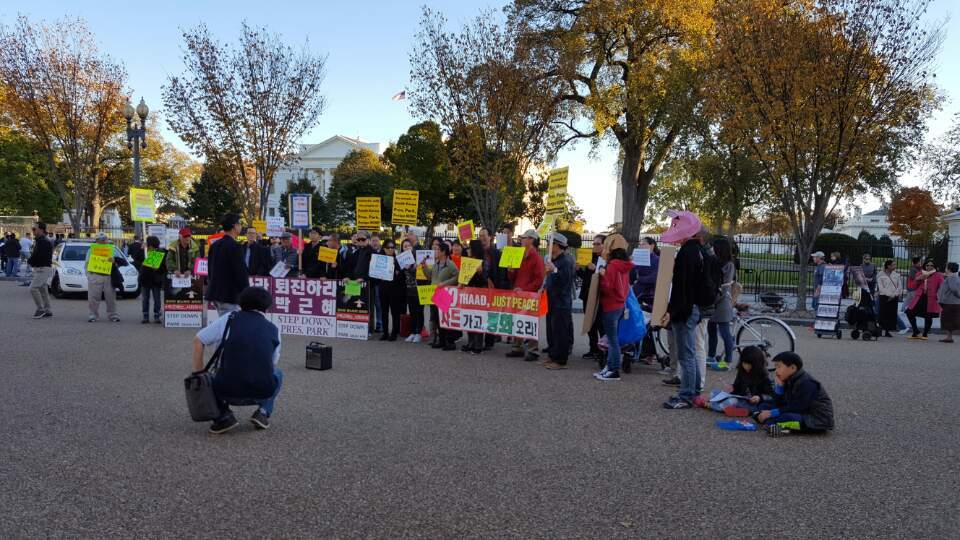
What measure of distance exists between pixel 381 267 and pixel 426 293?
36.8 inches

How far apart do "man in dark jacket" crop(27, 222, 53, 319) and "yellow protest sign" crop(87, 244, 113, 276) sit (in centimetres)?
83

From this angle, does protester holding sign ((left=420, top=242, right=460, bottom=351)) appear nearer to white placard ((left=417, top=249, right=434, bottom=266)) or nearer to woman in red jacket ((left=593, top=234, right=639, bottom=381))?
white placard ((left=417, top=249, right=434, bottom=266))

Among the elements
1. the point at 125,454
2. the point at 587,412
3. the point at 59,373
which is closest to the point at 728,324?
the point at 587,412

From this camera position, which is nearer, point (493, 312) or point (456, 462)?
point (456, 462)

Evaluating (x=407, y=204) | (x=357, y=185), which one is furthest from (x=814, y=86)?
(x=357, y=185)

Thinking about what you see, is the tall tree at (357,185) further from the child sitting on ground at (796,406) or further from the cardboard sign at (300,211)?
the child sitting on ground at (796,406)

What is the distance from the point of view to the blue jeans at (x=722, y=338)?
30.9 feet

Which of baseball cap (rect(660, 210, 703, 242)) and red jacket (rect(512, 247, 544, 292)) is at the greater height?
baseball cap (rect(660, 210, 703, 242))

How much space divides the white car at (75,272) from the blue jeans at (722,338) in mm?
14921


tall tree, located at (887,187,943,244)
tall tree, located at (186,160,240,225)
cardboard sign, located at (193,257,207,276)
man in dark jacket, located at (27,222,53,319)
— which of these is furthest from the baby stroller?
tall tree, located at (186,160,240,225)

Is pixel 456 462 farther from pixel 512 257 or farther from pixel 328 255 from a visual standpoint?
pixel 328 255

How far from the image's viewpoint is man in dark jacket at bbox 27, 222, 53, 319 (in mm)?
13414

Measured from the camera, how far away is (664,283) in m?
7.43

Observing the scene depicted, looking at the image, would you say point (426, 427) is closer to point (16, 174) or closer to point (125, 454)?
point (125, 454)
